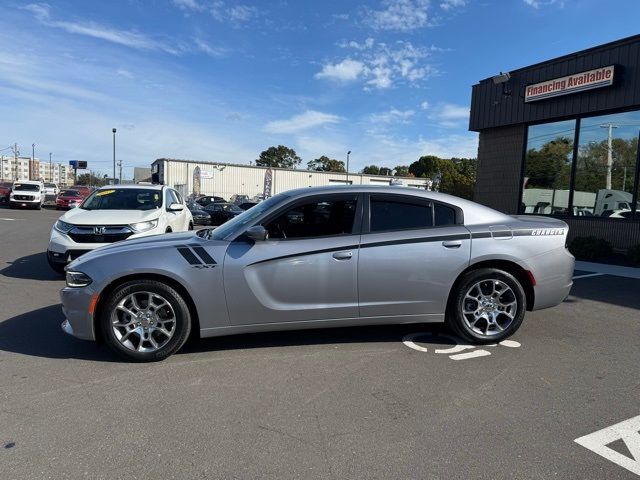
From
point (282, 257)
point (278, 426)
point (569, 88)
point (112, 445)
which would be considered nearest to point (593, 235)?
point (569, 88)

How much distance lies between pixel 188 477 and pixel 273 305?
181 centimetres

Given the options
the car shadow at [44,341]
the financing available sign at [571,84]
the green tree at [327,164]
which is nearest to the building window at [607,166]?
the financing available sign at [571,84]

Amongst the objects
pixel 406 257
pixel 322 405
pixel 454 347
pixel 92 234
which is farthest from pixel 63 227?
pixel 454 347

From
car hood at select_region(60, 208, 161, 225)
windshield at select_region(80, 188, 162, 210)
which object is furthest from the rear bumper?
windshield at select_region(80, 188, 162, 210)

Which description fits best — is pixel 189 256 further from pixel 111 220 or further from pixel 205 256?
pixel 111 220

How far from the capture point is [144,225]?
753cm

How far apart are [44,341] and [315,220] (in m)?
2.93

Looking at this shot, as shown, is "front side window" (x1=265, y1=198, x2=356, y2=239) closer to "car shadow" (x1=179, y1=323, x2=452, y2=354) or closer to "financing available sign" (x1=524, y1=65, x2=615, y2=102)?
"car shadow" (x1=179, y1=323, x2=452, y2=354)

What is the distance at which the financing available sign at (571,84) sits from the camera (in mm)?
11711

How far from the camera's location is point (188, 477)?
250 centimetres

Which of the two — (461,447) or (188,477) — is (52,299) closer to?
(188,477)

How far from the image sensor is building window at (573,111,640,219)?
11.8 m

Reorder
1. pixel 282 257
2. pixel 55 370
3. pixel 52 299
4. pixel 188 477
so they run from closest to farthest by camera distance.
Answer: pixel 188 477 < pixel 55 370 < pixel 282 257 < pixel 52 299

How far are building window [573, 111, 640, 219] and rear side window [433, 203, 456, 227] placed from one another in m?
9.76
